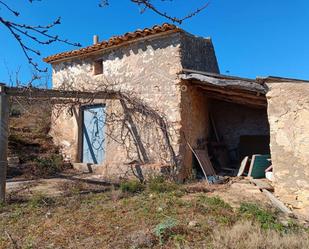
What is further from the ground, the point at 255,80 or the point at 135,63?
the point at 135,63

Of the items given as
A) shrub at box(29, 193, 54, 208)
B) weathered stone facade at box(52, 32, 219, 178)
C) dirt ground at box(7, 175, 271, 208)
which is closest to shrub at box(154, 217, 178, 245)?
dirt ground at box(7, 175, 271, 208)

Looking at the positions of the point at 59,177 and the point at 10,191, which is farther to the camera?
the point at 59,177

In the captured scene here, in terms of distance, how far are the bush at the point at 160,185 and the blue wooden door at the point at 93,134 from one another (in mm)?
2646

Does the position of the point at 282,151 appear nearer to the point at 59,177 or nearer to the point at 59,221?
the point at 59,221

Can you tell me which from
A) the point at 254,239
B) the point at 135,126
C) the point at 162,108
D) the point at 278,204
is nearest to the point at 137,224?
the point at 254,239

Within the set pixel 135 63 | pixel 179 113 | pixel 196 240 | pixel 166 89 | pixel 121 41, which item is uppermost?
pixel 121 41

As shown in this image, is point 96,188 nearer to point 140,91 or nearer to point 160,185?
point 160,185

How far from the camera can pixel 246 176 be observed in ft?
27.2

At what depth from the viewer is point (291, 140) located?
18.9 feet

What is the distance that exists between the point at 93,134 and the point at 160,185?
3646 millimetres

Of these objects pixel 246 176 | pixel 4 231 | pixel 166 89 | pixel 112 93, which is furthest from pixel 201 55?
pixel 4 231

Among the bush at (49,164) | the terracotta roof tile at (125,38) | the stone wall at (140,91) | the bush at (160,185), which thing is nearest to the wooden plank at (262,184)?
the bush at (160,185)

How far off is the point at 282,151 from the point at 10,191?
5.74 m

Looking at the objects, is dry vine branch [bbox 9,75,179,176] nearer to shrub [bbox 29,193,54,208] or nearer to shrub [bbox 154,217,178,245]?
shrub [bbox 29,193,54,208]
